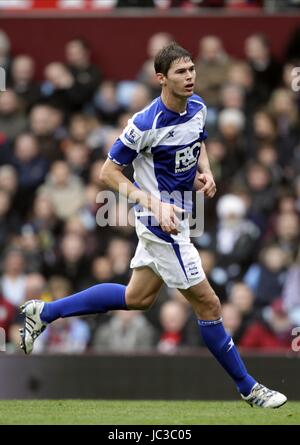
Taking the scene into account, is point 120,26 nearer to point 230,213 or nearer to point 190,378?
point 230,213

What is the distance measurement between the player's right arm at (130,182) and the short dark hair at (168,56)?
409mm

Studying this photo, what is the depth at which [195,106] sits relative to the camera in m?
8.66

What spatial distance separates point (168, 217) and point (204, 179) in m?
0.50

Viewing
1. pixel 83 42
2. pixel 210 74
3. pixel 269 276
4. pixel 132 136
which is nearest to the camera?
pixel 132 136

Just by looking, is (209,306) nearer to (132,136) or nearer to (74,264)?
(132,136)

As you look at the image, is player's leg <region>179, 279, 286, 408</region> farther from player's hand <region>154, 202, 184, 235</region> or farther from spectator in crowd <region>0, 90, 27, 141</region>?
spectator in crowd <region>0, 90, 27, 141</region>

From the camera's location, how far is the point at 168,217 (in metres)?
8.16

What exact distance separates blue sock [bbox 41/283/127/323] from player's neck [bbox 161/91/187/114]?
1222mm

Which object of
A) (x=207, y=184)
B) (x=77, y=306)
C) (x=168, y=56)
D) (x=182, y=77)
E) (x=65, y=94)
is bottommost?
(x=77, y=306)

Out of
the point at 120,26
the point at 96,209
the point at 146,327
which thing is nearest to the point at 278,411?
the point at 146,327

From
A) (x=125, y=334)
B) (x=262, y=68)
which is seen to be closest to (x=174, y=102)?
(x=125, y=334)

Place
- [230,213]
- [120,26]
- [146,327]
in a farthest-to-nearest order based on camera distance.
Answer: [120,26] < [230,213] < [146,327]
